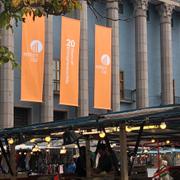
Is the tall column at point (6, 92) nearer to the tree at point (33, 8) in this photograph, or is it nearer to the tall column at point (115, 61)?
the tall column at point (115, 61)

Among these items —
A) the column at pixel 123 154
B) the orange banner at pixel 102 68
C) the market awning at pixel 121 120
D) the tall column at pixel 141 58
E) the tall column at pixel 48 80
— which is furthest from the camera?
the tall column at pixel 141 58

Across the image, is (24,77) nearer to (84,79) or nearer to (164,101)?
(84,79)

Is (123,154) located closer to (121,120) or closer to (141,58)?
(121,120)

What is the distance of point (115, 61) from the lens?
4619 cm

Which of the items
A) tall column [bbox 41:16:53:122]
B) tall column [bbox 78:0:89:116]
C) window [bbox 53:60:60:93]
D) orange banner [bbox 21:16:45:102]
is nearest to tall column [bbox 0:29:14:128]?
orange banner [bbox 21:16:45:102]

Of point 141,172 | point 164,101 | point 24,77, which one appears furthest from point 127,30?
point 141,172

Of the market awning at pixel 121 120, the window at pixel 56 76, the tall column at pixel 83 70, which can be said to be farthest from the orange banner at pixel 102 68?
the market awning at pixel 121 120

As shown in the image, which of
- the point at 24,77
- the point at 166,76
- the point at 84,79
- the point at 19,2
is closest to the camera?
the point at 19,2

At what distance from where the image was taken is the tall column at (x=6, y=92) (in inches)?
1515

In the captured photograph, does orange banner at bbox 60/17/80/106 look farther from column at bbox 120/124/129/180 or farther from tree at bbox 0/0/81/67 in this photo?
tree at bbox 0/0/81/67

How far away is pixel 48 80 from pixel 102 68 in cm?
441

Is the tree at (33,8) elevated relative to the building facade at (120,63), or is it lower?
lower

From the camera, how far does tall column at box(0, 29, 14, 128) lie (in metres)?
38.5

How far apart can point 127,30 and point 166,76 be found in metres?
5.84
